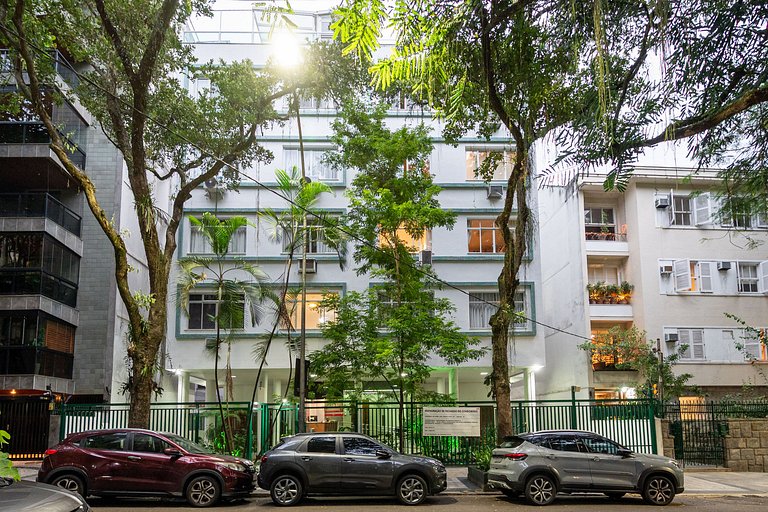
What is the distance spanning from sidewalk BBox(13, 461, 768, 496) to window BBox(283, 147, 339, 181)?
13515mm

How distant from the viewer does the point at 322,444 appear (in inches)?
583

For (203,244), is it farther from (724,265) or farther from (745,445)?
(724,265)

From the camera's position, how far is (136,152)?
1642 cm

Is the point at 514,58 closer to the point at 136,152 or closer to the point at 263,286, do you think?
the point at 136,152

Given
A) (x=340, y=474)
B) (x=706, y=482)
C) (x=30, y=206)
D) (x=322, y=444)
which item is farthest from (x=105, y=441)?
(x=706, y=482)

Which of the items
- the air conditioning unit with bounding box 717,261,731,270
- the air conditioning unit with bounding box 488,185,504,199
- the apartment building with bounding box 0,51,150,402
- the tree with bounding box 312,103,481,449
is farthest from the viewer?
the air conditioning unit with bounding box 717,261,731,270

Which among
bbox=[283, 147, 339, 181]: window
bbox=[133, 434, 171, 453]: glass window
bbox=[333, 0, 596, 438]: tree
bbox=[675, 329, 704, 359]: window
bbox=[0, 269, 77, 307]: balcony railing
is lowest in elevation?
bbox=[133, 434, 171, 453]: glass window

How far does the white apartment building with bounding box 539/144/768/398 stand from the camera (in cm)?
3083

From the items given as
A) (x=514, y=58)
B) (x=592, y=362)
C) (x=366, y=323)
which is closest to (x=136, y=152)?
(x=366, y=323)

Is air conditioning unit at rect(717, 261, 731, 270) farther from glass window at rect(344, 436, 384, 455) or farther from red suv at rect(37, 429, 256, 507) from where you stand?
red suv at rect(37, 429, 256, 507)

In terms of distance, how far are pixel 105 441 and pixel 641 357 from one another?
21.3m

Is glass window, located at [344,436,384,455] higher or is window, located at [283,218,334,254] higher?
window, located at [283,218,334,254]

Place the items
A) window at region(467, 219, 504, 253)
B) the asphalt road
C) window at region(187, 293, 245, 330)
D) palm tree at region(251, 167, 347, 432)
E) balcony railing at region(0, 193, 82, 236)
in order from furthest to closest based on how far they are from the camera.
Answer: window at region(467, 219, 504, 253)
window at region(187, 293, 245, 330)
balcony railing at region(0, 193, 82, 236)
palm tree at region(251, 167, 347, 432)
the asphalt road

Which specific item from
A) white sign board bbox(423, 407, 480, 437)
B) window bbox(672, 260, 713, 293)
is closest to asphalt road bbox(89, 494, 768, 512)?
white sign board bbox(423, 407, 480, 437)
